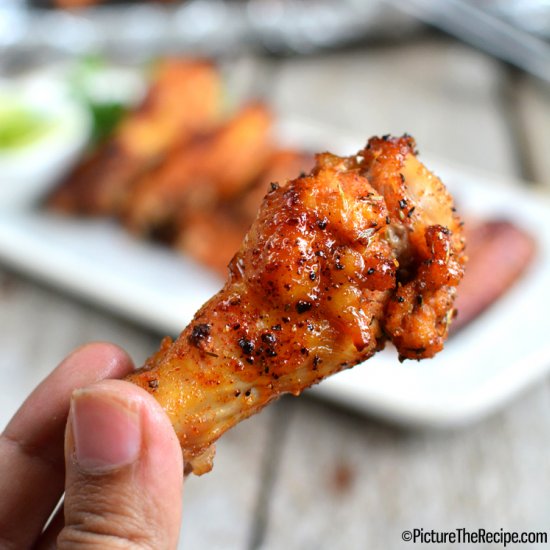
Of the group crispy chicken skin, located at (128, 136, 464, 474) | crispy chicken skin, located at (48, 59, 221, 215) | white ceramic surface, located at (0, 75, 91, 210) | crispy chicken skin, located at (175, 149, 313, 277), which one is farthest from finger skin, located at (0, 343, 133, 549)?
white ceramic surface, located at (0, 75, 91, 210)

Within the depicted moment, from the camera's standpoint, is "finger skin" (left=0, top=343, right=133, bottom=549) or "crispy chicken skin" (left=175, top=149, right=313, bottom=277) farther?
"crispy chicken skin" (left=175, top=149, right=313, bottom=277)

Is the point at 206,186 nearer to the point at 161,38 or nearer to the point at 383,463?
the point at 383,463

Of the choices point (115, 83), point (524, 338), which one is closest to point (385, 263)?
point (524, 338)

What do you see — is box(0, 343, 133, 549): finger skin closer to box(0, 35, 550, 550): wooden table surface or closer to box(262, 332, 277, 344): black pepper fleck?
box(262, 332, 277, 344): black pepper fleck

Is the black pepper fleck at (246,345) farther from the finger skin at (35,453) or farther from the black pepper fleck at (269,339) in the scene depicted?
the finger skin at (35,453)

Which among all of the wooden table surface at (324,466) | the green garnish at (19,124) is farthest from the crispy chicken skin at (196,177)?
the green garnish at (19,124)

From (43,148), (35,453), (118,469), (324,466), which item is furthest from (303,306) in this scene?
(43,148)

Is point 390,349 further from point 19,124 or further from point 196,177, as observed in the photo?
point 19,124
